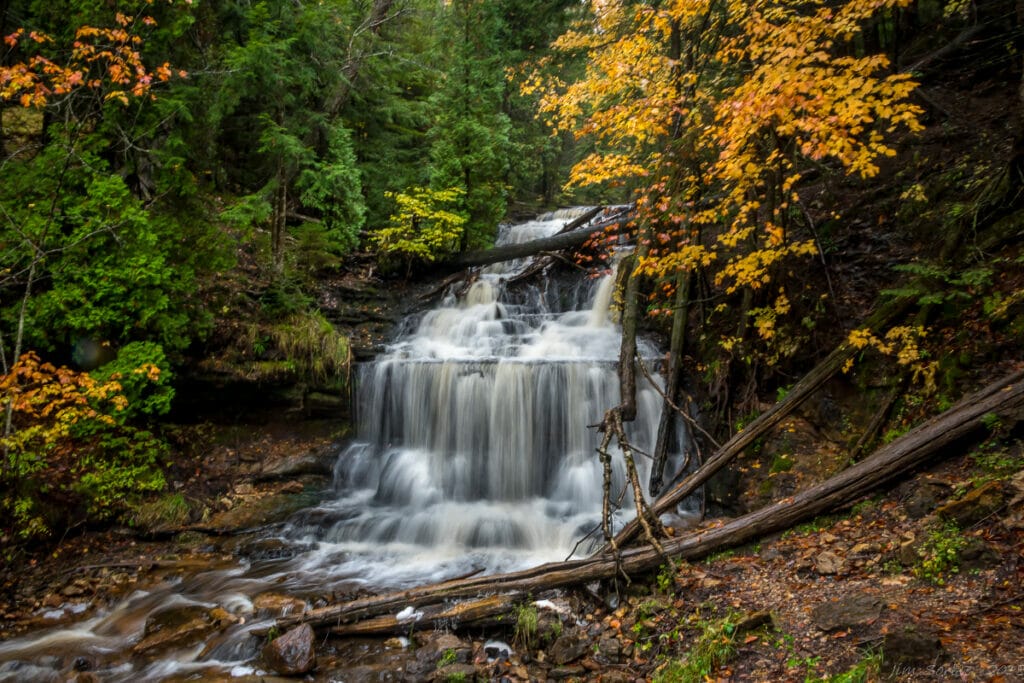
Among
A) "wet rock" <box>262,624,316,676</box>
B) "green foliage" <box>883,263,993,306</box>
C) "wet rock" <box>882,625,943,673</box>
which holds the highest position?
"green foliage" <box>883,263,993,306</box>

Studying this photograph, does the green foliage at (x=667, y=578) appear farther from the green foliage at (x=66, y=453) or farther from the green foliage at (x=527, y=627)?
the green foliage at (x=66, y=453)

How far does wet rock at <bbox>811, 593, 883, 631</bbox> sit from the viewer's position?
3484mm

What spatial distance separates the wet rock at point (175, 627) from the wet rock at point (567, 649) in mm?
3906

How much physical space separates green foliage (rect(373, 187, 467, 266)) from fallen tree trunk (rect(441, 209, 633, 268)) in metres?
0.76

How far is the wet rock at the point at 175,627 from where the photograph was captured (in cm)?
563

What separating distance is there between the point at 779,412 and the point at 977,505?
2.73 metres

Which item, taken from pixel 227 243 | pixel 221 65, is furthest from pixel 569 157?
pixel 227 243

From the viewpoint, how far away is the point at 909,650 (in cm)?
289

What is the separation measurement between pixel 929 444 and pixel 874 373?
1908 mm

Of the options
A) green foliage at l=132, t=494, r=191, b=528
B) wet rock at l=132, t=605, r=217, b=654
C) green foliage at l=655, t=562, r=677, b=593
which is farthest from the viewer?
green foliage at l=132, t=494, r=191, b=528

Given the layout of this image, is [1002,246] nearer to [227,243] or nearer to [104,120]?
[227,243]

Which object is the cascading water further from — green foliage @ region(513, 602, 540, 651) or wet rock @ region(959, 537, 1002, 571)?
wet rock @ region(959, 537, 1002, 571)

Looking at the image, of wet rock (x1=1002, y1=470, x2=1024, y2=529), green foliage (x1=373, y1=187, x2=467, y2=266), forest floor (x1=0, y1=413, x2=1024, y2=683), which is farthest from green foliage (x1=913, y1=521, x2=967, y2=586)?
green foliage (x1=373, y1=187, x2=467, y2=266)

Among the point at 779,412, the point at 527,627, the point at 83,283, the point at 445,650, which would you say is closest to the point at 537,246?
the point at 779,412
